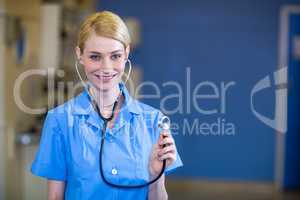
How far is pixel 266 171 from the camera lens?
3.57 m

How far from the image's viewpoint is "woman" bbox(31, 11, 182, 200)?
40.2 inches

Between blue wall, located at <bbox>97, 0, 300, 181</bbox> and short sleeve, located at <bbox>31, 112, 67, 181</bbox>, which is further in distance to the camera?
blue wall, located at <bbox>97, 0, 300, 181</bbox>

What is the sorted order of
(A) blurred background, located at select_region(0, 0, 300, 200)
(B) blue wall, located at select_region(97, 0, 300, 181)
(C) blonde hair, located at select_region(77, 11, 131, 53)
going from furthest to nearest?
(B) blue wall, located at select_region(97, 0, 300, 181)
(A) blurred background, located at select_region(0, 0, 300, 200)
(C) blonde hair, located at select_region(77, 11, 131, 53)

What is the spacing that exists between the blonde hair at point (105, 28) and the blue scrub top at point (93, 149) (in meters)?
0.13

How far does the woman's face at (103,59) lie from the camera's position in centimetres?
99

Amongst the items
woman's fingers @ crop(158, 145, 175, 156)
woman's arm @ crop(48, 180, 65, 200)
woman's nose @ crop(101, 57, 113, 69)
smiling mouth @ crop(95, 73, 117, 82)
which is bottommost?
woman's arm @ crop(48, 180, 65, 200)

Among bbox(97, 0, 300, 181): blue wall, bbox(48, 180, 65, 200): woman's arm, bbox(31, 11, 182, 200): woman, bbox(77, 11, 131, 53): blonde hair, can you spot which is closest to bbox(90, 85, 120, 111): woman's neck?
bbox(31, 11, 182, 200): woman

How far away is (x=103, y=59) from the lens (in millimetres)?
1004

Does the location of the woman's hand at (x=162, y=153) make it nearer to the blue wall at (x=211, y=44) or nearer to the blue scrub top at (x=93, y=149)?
the blue scrub top at (x=93, y=149)

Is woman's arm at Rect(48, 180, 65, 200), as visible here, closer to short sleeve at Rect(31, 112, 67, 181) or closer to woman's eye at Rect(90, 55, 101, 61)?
short sleeve at Rect(31, 112, 67, 181)

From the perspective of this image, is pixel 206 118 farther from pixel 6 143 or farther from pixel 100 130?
pixel 6 143

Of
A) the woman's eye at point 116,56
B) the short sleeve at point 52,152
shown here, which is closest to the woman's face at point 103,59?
the woman's eye at point 116,56

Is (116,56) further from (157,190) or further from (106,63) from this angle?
(157,190)

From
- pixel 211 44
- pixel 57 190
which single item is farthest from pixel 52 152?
pixel 211 44
